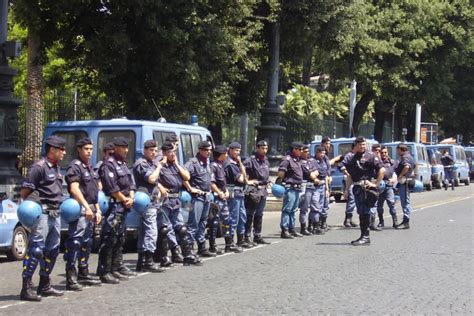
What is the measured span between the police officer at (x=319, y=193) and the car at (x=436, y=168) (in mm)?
21321

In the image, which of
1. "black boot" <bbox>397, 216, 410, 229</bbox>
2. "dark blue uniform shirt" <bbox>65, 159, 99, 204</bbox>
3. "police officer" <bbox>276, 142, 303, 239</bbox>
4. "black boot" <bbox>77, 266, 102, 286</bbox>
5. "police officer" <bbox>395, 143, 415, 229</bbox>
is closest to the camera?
"dark blue uniform shirt" <bbox>65, 159, 99, 204</bbox>

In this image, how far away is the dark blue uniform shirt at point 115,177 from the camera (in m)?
10.0

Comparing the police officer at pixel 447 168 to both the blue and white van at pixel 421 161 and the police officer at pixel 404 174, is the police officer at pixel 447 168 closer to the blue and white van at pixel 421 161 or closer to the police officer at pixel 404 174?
the blue and white van at pixel 421 161

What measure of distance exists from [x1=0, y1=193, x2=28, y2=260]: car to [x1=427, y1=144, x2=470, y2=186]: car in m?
29.1

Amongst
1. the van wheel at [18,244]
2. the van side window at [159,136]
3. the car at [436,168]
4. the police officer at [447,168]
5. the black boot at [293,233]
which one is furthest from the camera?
the police officer at [447,168]

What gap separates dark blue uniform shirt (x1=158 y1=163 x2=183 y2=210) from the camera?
11344mm

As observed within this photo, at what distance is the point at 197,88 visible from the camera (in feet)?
66.1

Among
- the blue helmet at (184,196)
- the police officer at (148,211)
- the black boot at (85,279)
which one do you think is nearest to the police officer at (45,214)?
the black boot at (85,279)

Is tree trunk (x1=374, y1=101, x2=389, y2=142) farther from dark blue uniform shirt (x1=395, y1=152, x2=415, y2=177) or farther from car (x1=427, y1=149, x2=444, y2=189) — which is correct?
dark blue uniform shirt (x1=395, y1=152, x2=415, y2=177)

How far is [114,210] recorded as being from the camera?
10.1 metres

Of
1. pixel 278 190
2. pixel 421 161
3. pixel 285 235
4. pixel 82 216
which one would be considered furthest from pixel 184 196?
pixel 421 161

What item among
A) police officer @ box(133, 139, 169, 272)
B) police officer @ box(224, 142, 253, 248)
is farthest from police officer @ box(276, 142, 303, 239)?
police officer @ box(133, 139, 169, 272)

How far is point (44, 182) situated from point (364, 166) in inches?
273

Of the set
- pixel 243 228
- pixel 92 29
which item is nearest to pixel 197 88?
pixel 92 29
